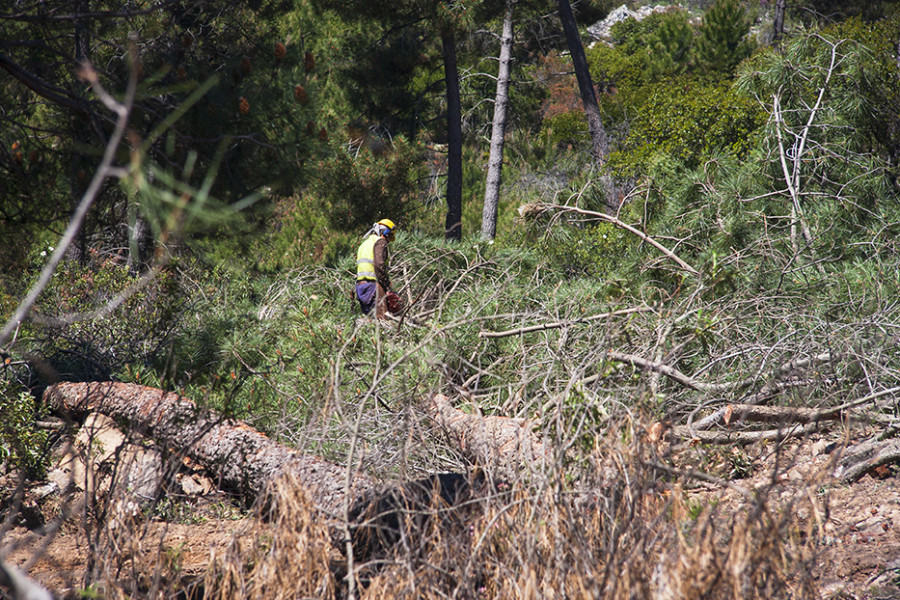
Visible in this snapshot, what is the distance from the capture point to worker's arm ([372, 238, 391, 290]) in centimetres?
787

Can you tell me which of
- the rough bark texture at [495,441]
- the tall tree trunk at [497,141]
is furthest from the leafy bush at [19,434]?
the tall tree trunk at [497,141]

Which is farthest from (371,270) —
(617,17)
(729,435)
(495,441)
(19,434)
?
(617,17)

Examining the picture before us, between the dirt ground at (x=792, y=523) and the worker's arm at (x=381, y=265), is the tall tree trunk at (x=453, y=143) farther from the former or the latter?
the dirt ground at (x=792, y=523)

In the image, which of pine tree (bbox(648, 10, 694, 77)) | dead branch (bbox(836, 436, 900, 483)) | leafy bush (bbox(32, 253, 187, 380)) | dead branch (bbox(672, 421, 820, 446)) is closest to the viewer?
dead branch (bbox(836, 436, 900, 483))

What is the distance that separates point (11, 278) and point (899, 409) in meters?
8.82

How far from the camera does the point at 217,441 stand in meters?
5.36

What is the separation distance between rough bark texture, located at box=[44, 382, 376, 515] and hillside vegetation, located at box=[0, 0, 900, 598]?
0.71 ft

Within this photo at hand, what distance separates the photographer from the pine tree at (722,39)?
23250mm

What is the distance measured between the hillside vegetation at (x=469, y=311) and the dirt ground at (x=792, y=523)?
2.9 inches

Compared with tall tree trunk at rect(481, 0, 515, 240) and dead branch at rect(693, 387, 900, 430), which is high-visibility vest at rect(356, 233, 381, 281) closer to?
dead branch at rect(693, 387, 900, 430)

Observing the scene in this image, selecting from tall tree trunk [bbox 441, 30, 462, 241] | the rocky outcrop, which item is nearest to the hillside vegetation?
tall tree trunk [bbox 441, 30, 462, 241]

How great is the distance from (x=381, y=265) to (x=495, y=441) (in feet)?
14.6

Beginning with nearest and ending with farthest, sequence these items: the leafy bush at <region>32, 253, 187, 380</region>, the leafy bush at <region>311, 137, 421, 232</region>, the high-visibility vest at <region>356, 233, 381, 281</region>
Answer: the leafy bush at <region>32, 253, 187, 380</region> → the high-visibility vest at <region>356, 233, 381, 281</region> → the leafy bush at <region>311, 137, 421, 232</region>

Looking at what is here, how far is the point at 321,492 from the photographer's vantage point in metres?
4.14
